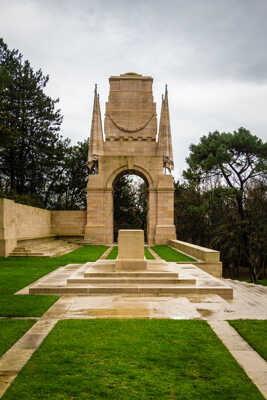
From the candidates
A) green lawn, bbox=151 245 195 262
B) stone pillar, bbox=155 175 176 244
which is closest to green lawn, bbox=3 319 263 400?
green lawn, bbox=151 245 195 262

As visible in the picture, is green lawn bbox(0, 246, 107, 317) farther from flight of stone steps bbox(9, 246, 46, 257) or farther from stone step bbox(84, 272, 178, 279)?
stone step bbox(84, 272, 178, 279)

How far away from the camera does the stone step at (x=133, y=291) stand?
8.47 meters

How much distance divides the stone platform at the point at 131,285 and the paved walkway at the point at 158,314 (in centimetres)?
34

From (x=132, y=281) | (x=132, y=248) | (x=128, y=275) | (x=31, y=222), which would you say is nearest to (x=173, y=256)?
(x=132, y=248)

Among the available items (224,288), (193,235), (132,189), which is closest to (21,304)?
(224,288)

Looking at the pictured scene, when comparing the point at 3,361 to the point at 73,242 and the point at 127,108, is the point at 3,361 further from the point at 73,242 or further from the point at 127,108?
the point at 127,108

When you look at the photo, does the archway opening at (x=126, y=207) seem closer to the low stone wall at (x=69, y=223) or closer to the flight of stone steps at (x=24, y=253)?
the low stone wall at (x=69, y=223)

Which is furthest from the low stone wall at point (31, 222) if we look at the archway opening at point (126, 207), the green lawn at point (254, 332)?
the green lawn at point (254, 332)

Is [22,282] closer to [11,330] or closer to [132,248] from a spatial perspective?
[132,248]

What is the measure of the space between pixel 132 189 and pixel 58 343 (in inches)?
1582

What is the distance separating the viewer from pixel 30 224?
2128cm

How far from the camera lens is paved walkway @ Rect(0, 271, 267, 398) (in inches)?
169

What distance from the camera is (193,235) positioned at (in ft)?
124

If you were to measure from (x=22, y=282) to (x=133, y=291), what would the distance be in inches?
142
